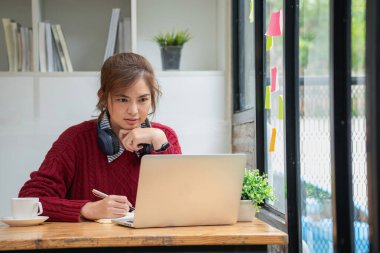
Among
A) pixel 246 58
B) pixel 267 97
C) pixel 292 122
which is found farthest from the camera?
pixel 246 58

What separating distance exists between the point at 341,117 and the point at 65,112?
2.22 metres

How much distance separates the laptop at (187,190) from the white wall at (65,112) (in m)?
2.01

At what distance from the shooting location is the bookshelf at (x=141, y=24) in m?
4.23

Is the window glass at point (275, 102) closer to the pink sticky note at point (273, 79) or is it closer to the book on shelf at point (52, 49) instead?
the pink sticky note at point (273, 79)

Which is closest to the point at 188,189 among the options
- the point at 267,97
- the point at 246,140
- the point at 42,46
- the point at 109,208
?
the point at 109,208

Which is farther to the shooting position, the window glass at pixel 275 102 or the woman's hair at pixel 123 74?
the window glass at pixel 275 102

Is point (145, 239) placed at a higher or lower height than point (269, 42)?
lower

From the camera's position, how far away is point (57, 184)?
2.32m

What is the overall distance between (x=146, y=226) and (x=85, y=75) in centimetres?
219

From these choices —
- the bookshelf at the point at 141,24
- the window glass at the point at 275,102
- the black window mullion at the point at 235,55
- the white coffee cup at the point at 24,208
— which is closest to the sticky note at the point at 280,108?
the window glass at the point at 275,102

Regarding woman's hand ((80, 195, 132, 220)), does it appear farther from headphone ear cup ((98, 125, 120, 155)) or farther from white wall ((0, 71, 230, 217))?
white wall ((0, 71, 230, 217))

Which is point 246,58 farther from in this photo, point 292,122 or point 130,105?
point 130,105

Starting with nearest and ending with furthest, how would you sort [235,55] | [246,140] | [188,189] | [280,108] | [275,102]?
[188,189]
[280,108]
[275,102]
[246,140]
[235,55]

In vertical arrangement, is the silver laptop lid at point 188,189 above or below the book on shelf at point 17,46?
below
